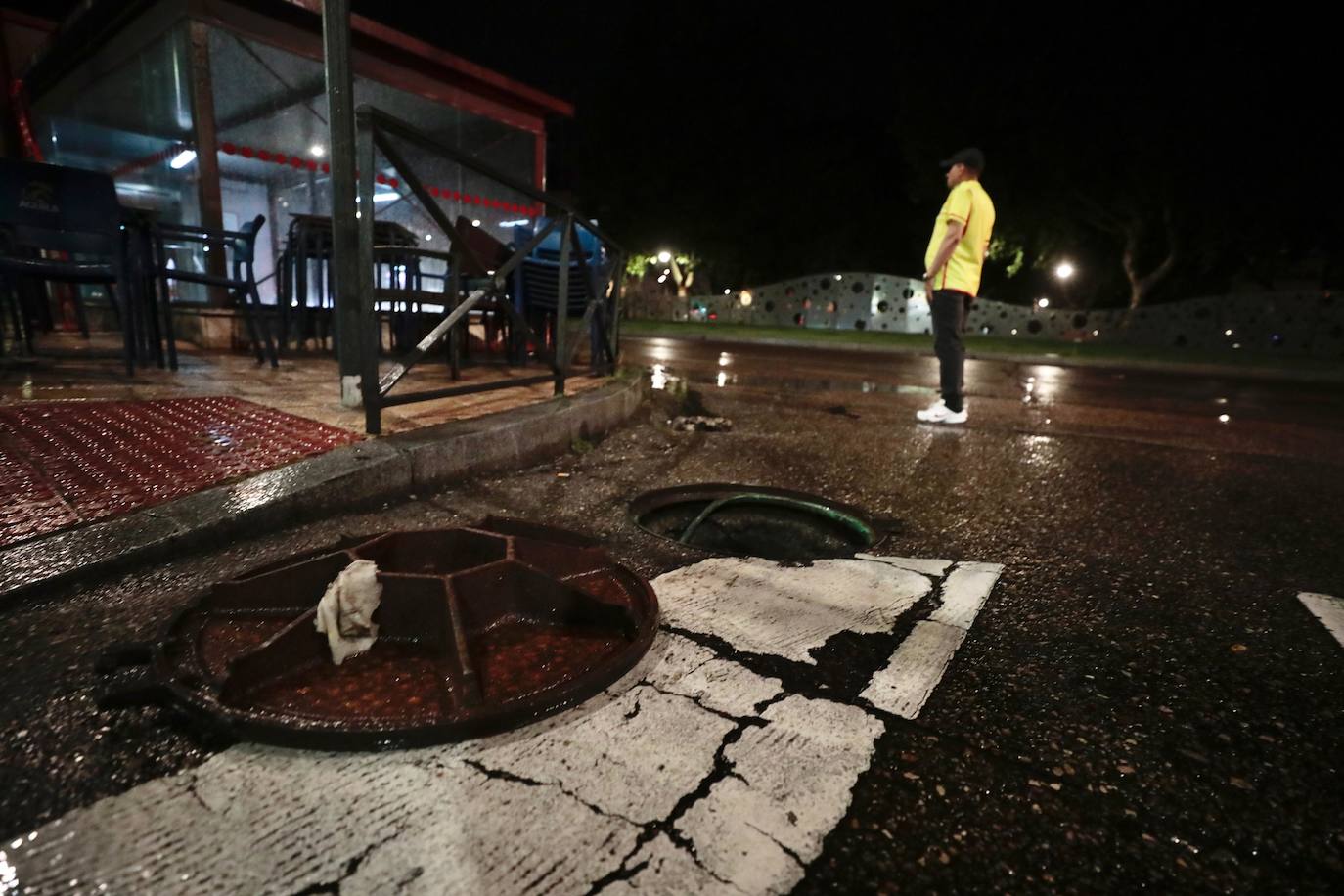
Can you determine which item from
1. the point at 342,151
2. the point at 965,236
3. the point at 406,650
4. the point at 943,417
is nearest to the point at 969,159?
the point at 965,236

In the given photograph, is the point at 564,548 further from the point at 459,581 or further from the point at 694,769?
the point at 694,769

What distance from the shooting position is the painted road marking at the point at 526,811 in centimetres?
97

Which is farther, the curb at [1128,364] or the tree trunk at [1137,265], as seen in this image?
the tree trunk at [1137,265]

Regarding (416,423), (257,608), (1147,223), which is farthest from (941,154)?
(257,608)

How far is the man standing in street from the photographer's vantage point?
4.86 m

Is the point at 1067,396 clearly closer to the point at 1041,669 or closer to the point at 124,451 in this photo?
the point at 1041,669

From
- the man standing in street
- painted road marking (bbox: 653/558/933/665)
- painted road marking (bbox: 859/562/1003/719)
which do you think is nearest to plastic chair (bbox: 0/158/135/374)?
painted road marking (bbox: 653/558/933/665)

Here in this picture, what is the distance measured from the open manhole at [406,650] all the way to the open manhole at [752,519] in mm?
999

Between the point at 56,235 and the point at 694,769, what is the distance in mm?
4990

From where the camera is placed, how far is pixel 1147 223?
820 inches

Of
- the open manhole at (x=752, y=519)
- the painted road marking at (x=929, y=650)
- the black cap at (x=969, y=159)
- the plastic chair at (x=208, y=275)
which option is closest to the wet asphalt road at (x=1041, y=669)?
the painted road marking at (x=929, y=650)

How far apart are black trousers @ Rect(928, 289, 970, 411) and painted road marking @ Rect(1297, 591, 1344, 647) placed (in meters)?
3.07

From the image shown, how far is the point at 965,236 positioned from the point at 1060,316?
19897 millimetres

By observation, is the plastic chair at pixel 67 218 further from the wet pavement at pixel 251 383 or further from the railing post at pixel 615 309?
the railing post at pixel 615 309
